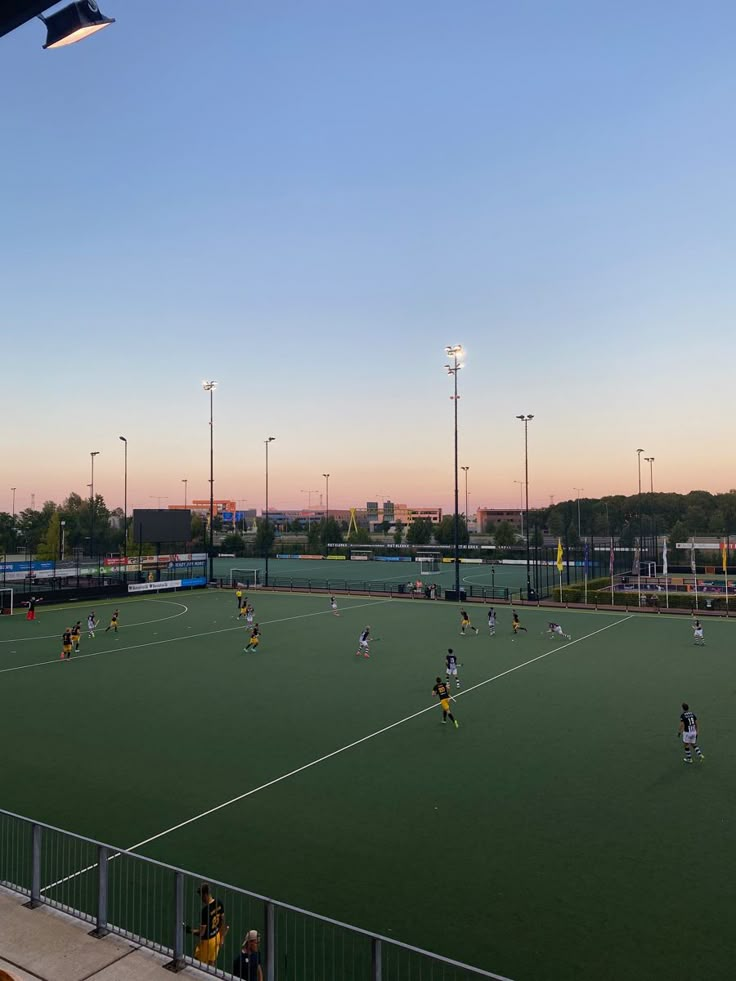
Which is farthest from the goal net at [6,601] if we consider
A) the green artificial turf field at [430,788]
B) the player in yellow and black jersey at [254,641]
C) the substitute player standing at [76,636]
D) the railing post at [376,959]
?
the railing post at [376,959]

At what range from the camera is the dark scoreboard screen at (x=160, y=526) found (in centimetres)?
6341

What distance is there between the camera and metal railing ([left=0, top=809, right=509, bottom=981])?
301 inches

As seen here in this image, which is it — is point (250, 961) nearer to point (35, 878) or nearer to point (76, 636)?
point (35, 878)

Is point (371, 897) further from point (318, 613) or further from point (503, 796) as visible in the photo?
point (318, 613)

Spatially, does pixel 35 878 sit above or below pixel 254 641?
above

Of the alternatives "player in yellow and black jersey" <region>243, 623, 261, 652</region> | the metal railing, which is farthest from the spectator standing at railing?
"player in yellow and black jersey" <region>243, 623, 261, 652</region>

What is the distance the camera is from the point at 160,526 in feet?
214

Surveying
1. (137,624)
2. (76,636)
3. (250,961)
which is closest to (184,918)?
(250,961)

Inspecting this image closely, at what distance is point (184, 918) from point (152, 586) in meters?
53.0

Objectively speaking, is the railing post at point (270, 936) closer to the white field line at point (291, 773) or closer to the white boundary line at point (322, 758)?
the white field line at point (291, 773)

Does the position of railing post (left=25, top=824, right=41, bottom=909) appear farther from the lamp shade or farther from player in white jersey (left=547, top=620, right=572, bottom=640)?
player in white jersey (left=547, top=620, right=572, bottom=640)

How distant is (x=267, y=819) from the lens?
42.0 feet

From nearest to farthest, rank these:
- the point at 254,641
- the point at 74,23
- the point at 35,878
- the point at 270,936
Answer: the point at 74,23
the point at 270,936
the point at 35,878
the point at 254,641

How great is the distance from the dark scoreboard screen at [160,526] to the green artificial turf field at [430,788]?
34.3 metres
